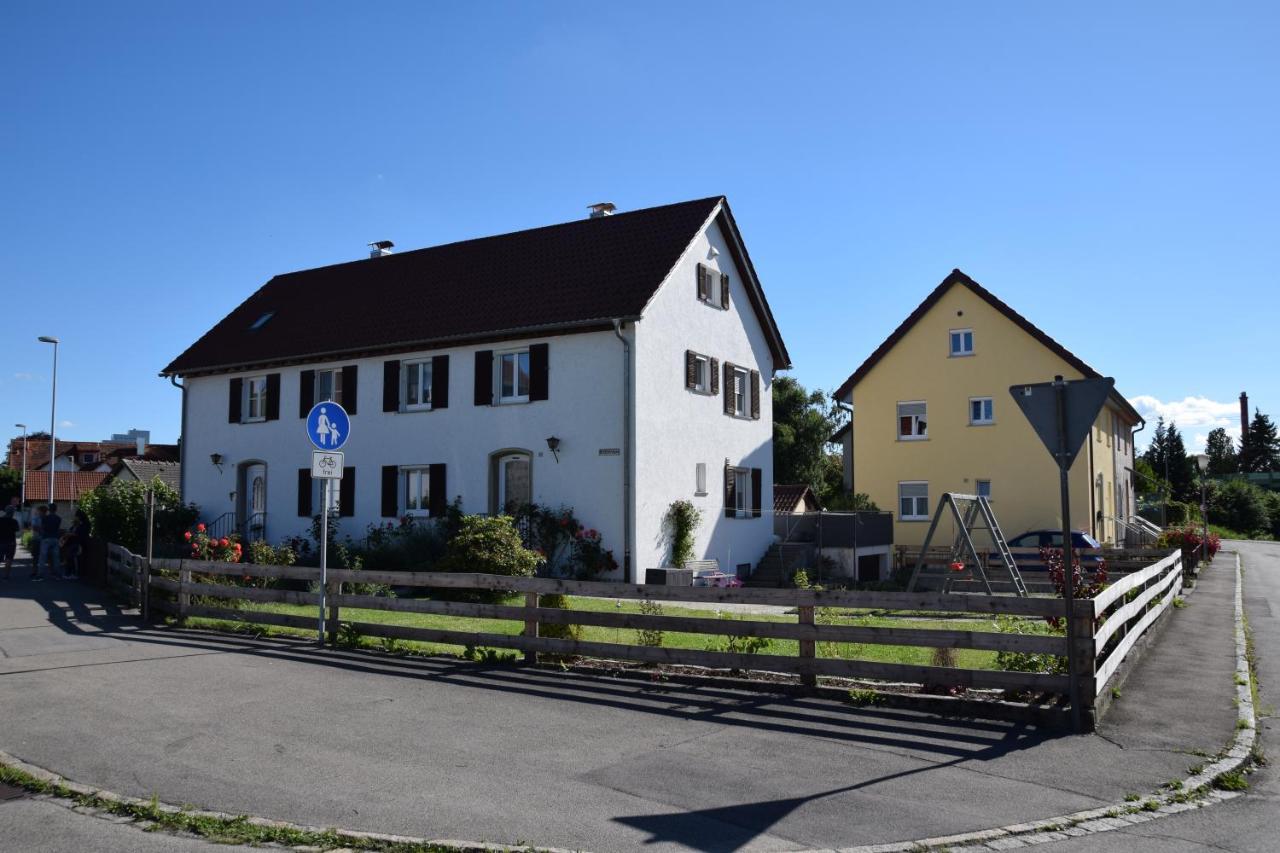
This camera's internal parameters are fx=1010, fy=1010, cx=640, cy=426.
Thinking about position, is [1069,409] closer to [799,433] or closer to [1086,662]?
[1086,662]

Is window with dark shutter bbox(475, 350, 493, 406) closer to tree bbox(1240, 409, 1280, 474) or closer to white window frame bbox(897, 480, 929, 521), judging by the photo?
white window frame bbox(897, 480, 929, 521)

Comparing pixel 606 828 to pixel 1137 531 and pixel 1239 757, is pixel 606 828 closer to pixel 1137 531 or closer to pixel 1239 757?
pixel 1239 757

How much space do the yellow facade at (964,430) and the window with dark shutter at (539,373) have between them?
16.6 m

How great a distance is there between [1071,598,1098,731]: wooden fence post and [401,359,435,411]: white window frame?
771 inches

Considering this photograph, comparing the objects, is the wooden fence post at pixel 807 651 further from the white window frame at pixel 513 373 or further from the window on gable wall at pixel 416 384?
the window on gable wall at pixel 416 384

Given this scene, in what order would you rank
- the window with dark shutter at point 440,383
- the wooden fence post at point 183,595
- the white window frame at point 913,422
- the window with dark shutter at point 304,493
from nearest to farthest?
1. the wooden fence post at point 183,595
2. the window with dark shutter at point 440,383
3. the window with dark shutter at point 304,493
4. the white window frame at point 913,422

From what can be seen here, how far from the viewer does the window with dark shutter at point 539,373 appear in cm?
2350

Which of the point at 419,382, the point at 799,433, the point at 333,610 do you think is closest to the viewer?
the point at 333,610

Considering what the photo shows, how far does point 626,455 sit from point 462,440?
472cm

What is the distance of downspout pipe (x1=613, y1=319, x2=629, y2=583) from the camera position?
2200 centimetres

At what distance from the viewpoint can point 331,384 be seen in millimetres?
27609

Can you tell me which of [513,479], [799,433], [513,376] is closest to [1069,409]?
[513,479]

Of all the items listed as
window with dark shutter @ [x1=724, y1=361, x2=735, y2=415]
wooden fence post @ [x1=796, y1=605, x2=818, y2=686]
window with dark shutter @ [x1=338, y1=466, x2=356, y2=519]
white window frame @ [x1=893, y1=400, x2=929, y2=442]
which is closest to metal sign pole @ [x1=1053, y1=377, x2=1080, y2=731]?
wooden fence post @ [x1=796, y1=605, x2=818, y2=686]

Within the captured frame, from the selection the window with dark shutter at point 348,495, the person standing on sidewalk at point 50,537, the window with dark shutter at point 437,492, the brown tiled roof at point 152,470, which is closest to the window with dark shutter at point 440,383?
→ the window with dark shutter at point 437,492
